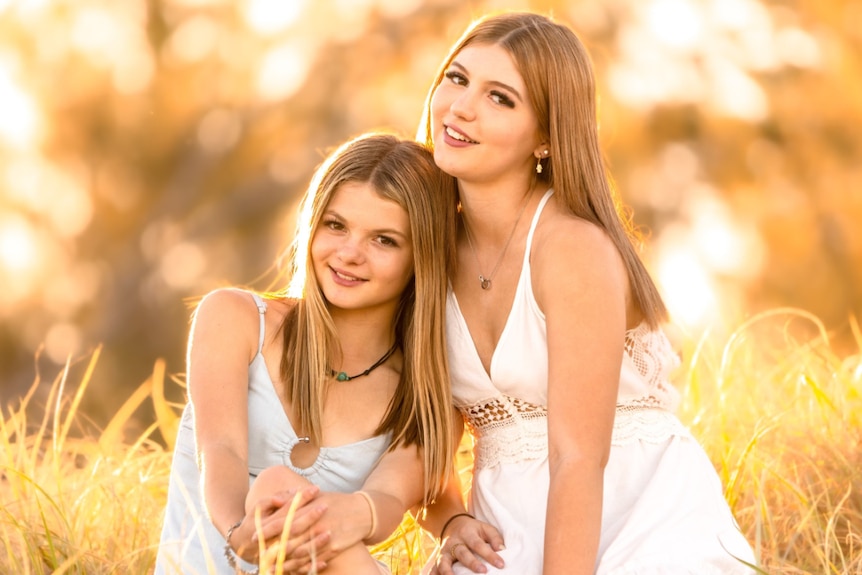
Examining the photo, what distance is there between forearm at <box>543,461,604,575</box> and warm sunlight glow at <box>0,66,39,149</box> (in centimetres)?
895

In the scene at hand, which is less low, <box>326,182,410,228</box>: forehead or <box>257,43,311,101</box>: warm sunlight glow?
<box>326,182,410,228</box>: forehead

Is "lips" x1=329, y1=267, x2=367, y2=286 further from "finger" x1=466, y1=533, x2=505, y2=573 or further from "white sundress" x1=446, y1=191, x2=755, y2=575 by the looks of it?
"finger" x1=466, y1=533, x2=505, y2=573

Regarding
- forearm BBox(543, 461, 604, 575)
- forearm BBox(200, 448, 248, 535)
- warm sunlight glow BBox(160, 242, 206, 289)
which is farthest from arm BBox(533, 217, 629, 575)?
warm sunlight glow BBox(160, 242, 206, 289)

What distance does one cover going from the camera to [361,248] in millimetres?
3307

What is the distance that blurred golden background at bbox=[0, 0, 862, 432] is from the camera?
11203 millimetres

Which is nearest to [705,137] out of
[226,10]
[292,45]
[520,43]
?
[292,45]

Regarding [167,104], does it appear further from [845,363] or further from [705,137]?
[845,363]

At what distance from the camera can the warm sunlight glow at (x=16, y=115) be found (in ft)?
36.2

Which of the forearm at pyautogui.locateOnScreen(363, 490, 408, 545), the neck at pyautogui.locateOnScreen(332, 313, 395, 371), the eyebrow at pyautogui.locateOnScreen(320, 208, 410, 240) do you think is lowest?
the forearm at pyautogui.locateOnScreen(363, 490, 408, 545)

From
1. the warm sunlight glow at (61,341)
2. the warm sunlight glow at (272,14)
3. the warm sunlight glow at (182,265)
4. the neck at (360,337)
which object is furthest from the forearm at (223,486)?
the warm sunlight glow at (182,265)

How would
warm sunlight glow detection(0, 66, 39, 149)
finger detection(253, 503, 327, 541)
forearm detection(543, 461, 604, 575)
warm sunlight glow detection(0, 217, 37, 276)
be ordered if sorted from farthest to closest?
warm sunlight glow detection(0, 217, 37, 276) < warm sunlight glow detection(0, 66, 39, 149) < forearm detection(543, 461, 604, 575) < finger detection(253, 503, 327, 541)

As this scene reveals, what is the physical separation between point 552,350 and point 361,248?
0.62 meters

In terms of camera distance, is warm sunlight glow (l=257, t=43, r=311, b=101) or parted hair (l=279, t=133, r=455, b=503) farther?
warm sunlight glow (l=257, t=43, r=311, b=101)

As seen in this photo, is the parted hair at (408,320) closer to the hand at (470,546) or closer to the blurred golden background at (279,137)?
the hand at (470,546)
